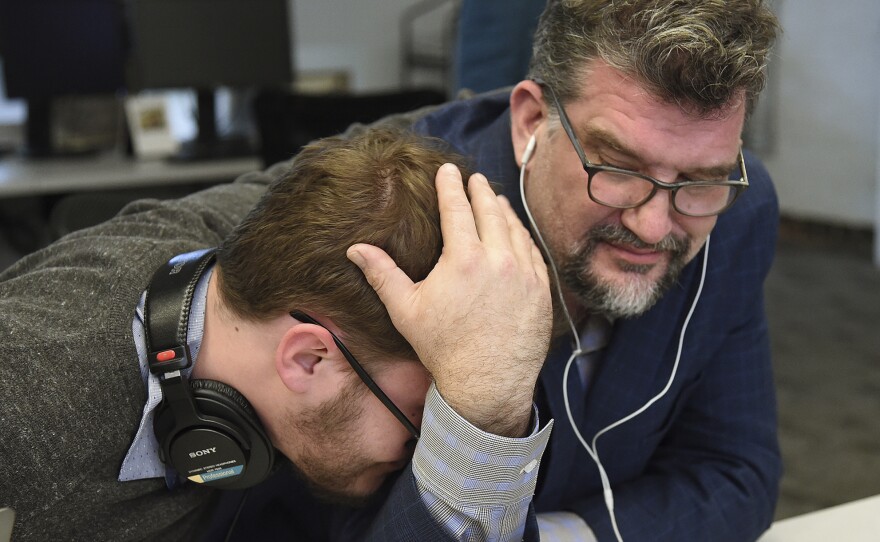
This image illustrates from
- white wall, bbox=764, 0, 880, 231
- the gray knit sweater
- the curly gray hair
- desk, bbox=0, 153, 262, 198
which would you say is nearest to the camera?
the gray knit sweater

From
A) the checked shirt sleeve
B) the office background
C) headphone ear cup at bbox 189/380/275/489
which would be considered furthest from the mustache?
the office background

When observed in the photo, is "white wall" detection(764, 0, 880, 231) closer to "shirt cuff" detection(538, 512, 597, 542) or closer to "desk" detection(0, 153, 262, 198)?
"desk" detection(0, 153, 262, 198)

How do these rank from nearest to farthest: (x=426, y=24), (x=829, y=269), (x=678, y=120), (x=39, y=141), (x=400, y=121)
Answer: (x=678, y=120), (x=400, y=121), (x=39, y=141), (x=829, y=269), (x=426, y=24)

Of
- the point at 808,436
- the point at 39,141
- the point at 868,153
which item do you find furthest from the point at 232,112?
the point at 868,153

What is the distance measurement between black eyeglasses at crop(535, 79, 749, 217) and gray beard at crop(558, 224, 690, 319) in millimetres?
40

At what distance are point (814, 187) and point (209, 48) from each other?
11.4ft

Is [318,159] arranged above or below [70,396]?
above

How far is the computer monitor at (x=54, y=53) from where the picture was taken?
359 centimetres

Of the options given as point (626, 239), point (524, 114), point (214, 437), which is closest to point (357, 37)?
point (524, 114)

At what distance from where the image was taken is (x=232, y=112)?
434 centimetres

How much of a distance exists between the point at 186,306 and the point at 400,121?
67 centimetres

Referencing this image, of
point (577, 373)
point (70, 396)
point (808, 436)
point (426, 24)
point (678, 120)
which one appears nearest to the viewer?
point (70, 396)

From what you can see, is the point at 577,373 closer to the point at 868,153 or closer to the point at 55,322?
the point at 55,322

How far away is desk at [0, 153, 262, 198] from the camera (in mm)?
3115
